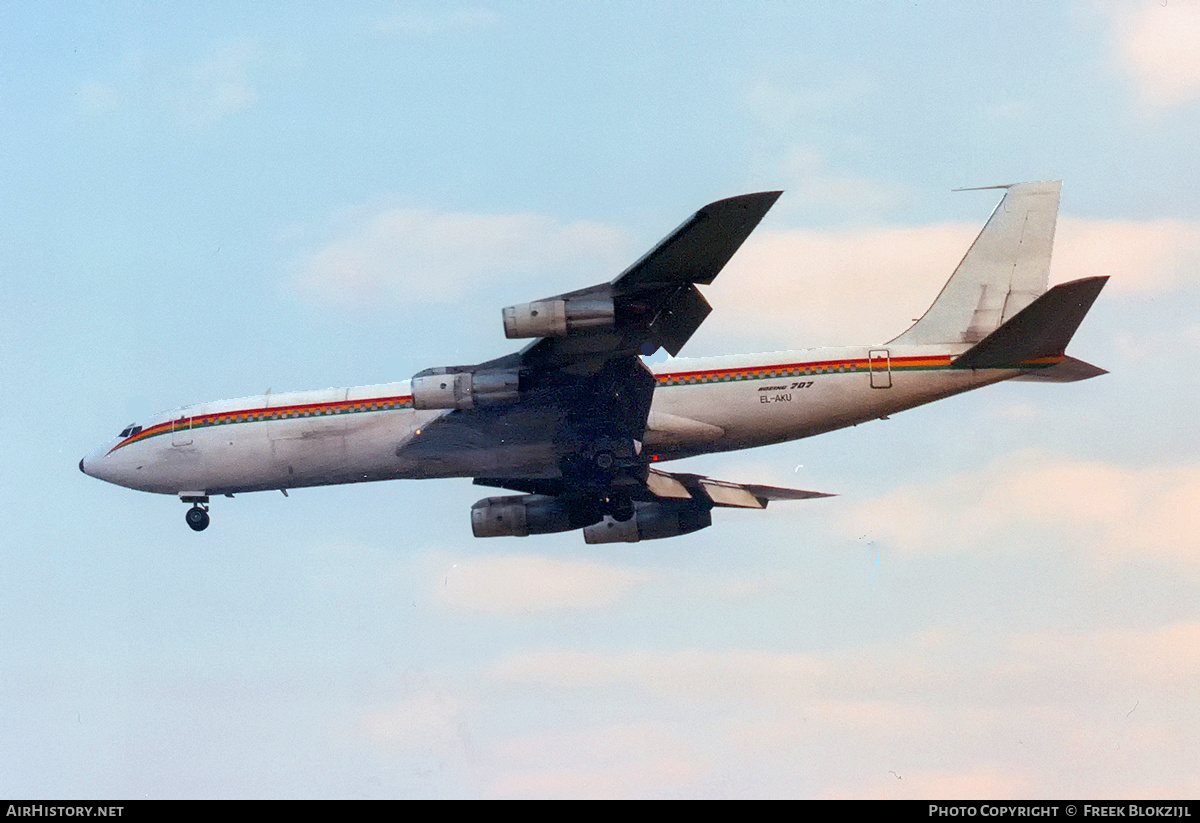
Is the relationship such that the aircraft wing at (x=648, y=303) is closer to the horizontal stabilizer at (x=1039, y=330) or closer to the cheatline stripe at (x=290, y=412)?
the cheatline stripe at (x=290, y=412)

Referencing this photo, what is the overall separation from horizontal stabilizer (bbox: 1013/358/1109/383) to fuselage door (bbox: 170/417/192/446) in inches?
752

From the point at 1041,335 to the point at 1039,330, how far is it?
0.20 metres

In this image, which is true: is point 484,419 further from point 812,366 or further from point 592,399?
point 812,366

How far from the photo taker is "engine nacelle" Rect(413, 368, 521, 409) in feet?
111

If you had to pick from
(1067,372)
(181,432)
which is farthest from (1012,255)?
(181,432)

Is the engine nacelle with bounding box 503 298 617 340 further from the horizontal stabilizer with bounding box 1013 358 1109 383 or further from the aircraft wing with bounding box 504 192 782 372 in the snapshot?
the horizontal stabilizer with bounding box 1013 358 1109 383

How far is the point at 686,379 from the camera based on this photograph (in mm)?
35312

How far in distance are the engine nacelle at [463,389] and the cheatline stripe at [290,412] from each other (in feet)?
7.15

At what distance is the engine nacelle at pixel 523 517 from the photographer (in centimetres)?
3884

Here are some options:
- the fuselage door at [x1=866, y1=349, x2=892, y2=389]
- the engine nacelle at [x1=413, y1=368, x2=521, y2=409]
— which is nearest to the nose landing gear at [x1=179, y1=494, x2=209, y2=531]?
the engine nacelle at [x1=413, y1=368, x2=521, y2=409]

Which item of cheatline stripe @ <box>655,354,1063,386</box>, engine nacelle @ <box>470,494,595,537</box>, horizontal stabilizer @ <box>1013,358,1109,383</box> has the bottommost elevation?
engine nacelle @ <box>470,494,595,537</box>

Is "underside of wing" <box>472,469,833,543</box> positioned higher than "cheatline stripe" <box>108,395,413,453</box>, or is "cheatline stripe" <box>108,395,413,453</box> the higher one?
"cheatline stripe" <box>108,395,413,453</box>

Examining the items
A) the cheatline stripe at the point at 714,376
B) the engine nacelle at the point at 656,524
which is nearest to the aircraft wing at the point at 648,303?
the cheatline stripe at the point at 714,376

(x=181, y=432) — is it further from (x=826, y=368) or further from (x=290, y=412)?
(x=826, y=368)
